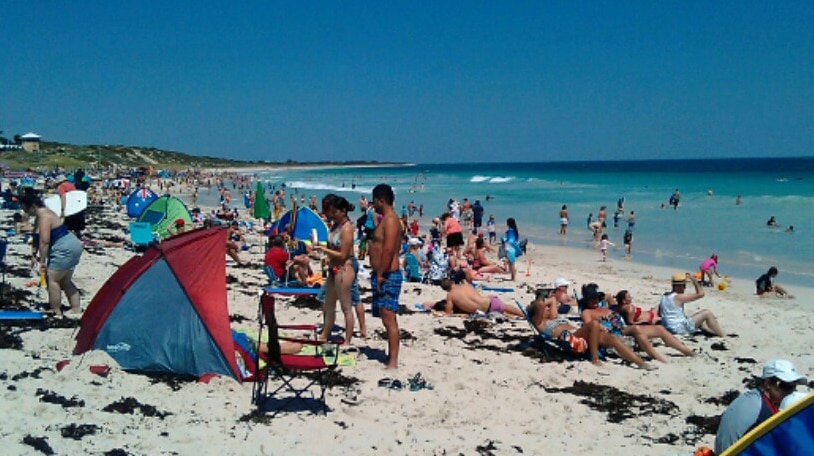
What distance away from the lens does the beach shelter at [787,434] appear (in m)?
2.04

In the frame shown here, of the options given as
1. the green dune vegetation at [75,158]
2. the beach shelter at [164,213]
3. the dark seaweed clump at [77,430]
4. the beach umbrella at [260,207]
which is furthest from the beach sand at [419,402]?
the green dune vegetation at [75,158]

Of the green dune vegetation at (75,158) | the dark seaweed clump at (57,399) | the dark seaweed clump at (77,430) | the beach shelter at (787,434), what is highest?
the green dune vegetation at (75,158)

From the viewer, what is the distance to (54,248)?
21.2 ft

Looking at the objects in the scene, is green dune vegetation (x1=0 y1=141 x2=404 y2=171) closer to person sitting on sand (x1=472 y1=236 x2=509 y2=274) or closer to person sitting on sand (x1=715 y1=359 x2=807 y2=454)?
person sitting on sand (x1=472 y1=236 x2=509 y2=274)

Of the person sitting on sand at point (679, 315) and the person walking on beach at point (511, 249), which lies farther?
the person walking on beach at point (511, 249)

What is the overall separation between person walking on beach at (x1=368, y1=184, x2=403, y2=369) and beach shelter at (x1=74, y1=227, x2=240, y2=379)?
53.3 inches

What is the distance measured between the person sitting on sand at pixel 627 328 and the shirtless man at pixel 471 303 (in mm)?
1600

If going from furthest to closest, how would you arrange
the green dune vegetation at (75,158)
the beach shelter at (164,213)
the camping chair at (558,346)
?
the green dune vegetation at (75,158) < the beach shelter at (164,213) < the camping chair at (558,346)

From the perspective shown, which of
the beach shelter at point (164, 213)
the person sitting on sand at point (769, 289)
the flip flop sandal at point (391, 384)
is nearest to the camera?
the flip flop sandal at point (391, 384)

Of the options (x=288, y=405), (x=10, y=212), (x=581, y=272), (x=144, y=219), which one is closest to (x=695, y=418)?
(x=288, y=405)

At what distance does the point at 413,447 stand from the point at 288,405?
112 centimetres

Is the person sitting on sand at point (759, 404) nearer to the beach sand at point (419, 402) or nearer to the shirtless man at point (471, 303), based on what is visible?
the beach sand at point (419, 402)

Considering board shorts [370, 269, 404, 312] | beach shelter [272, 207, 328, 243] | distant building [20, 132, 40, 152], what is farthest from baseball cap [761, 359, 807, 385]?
distant building [20, 132, 40, 152]

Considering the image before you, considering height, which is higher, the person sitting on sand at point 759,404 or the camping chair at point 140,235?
the person sitting on sand at point 759,404
